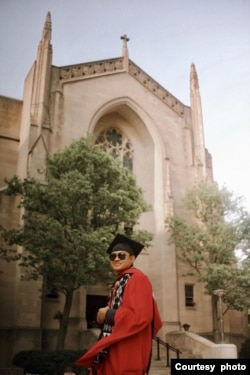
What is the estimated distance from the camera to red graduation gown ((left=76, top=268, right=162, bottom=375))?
3.74 metres

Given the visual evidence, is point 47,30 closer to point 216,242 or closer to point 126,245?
point 216,242

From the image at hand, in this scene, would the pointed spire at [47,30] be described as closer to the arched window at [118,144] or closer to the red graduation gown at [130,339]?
the arched window at [118,144]

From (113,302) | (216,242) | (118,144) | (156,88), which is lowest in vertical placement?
(113,302)

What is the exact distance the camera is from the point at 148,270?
2339cm

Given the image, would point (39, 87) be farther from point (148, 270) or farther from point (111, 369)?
point (111, 369)

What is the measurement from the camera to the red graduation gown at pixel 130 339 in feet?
12.3

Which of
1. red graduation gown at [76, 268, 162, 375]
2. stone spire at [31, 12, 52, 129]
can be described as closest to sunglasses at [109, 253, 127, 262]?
red graduation gown at [76, 268, 162, 375]

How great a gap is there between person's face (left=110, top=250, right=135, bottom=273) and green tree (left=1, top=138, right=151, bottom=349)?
9412 mm

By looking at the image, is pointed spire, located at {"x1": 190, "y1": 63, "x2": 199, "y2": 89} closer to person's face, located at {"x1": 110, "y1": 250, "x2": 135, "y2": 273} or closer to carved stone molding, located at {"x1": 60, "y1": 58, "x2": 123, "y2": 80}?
carved stone molding, located at {"x1": 60, "y1": 58, "x2": 123, "y2": 80}

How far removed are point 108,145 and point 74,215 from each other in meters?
10.9

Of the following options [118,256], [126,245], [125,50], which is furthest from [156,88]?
[118,256]

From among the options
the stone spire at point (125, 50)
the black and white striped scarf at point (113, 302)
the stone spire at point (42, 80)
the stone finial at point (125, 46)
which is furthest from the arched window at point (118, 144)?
the black and white striped scarf at point (113, 302)

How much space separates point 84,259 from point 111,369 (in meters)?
10.5

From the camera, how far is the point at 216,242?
2047 centimetres
